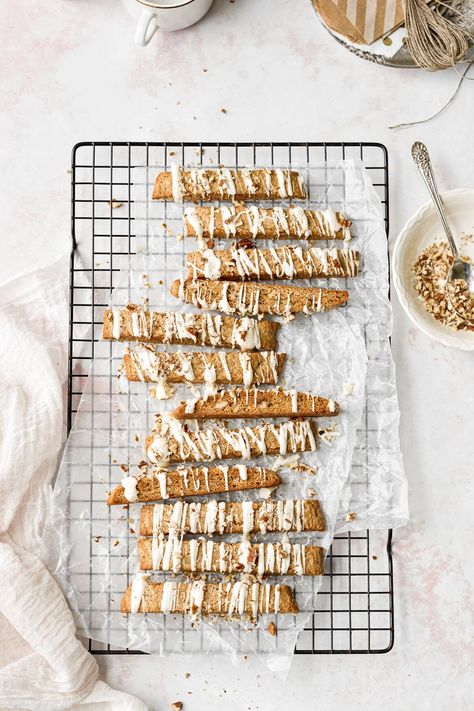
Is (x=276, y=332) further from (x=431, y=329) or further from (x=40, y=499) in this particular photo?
(x=40, y=499)

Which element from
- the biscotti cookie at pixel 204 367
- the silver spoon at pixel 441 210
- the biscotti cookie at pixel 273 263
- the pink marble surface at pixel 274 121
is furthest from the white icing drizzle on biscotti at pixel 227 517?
the silver spoon at pixel 441 210

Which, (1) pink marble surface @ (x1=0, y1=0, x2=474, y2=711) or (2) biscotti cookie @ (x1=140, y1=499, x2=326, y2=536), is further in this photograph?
(1) pink marble surface @ (x1=0, y1=0, x2=474, y2=711)

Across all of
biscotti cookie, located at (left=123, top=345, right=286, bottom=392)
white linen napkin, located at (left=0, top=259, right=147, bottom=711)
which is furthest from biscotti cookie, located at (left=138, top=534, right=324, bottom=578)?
biscotti cookie, located at (left=123, top=345, right=286, bottom=392)

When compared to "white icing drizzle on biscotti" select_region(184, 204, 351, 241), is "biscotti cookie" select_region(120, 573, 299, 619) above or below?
below

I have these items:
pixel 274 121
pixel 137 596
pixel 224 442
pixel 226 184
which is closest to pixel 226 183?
pixel 226 184

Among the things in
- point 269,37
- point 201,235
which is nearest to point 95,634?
point 201,235

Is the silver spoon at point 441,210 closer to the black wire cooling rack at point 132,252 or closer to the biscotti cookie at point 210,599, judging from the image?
the black wire cooling rack at point 132,252

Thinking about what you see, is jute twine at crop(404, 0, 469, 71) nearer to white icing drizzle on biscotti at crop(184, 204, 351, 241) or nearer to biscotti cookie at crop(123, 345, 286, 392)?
white icing drizzle on biscotti at crop(184, 204, 351, 241)

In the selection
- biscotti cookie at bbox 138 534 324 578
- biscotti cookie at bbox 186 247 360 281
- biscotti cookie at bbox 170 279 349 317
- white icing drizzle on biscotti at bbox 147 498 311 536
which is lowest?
biscotti cookie at bbox 138 534 324 578
